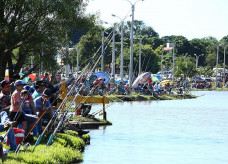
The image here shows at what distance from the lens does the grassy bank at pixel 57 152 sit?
44.6 ft

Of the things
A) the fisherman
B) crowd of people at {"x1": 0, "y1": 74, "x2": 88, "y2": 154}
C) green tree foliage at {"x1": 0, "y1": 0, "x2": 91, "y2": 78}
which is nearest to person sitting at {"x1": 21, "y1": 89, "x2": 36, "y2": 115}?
crowd of people at {"x1": 0, "y1": 74, "x2": 88, "y2": 154}

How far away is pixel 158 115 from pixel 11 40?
1311 cm

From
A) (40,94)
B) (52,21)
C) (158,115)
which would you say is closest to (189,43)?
(158,115)

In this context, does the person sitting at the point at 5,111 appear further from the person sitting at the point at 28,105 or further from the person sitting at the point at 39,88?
the person sitting at the point at 39,88

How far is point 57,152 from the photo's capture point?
1541 cm

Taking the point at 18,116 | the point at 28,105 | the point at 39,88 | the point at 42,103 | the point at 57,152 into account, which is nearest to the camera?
the point at 18,116

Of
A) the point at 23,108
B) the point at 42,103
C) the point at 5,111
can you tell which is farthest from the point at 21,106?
the point at 42,103

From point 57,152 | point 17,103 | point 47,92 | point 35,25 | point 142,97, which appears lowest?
point 57,152

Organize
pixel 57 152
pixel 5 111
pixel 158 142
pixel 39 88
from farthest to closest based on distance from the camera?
1. pixel 158 142
2. pixel 39 88
3. pixel 57 152
4. pixel 5 111

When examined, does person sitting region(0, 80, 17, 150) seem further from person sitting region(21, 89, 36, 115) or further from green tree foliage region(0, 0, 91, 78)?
green tree foliage region(0, 0, 91, 78)

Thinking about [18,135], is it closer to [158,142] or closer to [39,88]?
[39,88]

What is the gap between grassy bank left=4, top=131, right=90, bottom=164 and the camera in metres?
13.6

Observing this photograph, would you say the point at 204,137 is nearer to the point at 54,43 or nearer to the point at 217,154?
the point at 217,154

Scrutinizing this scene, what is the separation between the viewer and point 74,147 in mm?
Result: 18031
